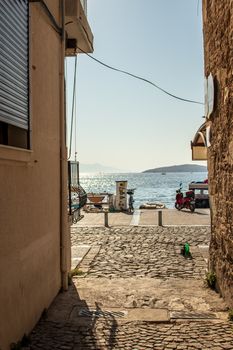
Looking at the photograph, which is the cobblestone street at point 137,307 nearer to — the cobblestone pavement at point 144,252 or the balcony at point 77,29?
the cobblestone pavement at point 144,252

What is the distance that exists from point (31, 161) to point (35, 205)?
0.68m

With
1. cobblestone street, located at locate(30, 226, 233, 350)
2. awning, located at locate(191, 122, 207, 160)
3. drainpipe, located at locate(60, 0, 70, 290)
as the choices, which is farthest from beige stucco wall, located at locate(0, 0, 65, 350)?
awning, located at locate(191, 122, 207, 160)

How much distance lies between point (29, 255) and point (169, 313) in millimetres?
2472

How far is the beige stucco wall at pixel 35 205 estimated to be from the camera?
194 inches

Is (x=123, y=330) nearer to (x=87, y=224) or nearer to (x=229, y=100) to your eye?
(x=229, y=100)

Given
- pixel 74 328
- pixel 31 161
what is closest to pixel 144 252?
pixel 74 328

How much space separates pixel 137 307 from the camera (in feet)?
23.3

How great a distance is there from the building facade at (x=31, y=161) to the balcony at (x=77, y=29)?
0.10ft

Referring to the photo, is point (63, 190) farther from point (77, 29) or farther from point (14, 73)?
point (77, 29)

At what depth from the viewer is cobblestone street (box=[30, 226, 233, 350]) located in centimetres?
561

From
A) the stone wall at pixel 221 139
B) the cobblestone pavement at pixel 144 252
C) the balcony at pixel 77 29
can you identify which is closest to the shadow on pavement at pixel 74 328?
the stone wall at pixel 221 139

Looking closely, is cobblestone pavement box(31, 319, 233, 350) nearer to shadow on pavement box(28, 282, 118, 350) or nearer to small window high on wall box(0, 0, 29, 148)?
shadow on pavement box(28, 282, 118, 350)

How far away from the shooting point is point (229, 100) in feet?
21.2

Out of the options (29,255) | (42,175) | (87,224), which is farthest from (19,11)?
(87,224)
